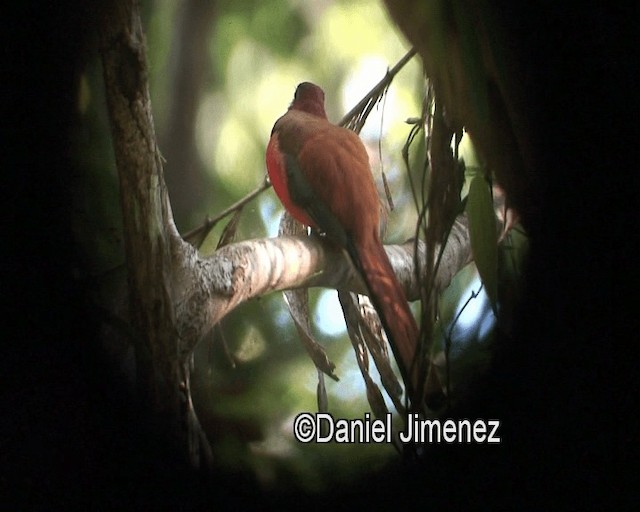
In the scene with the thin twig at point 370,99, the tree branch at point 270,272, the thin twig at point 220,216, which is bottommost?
the tree branch at point 270,272

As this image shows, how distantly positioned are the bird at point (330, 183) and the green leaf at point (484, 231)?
5.3 inches

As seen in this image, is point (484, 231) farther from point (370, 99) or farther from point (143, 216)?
point (143, 216)

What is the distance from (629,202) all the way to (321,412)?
61 centimetres

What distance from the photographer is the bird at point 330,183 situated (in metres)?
1.19

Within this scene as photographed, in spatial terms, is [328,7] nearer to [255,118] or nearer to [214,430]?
[255,118]

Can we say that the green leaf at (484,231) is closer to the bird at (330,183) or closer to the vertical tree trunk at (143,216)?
the bird at (330,183)

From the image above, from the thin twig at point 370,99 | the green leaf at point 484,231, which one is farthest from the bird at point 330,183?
the green leaf at point 484,231

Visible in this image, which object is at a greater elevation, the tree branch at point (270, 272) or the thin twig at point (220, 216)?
the thin twig at point (220, 216)

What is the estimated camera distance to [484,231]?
119cm

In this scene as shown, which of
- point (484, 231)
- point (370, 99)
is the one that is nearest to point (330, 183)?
point (370, 99)

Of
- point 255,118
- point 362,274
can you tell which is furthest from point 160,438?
point 255,118

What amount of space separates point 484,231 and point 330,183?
0.83 feet

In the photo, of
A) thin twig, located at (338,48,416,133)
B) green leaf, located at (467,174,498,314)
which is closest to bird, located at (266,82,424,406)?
thin twig, located at (338,48,416,133)

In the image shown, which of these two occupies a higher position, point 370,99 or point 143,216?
point 370,99
